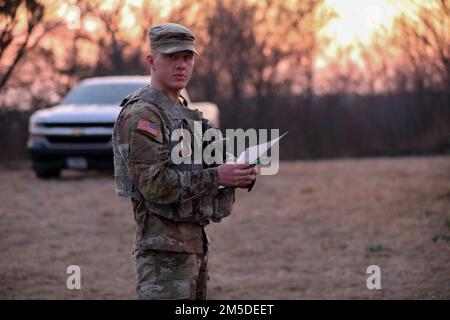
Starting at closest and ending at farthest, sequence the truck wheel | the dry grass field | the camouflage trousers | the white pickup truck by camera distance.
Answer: the camouflage trousers < the dry grass field < the white pickup truck < the truck wheel

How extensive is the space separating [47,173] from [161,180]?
30.6 feet

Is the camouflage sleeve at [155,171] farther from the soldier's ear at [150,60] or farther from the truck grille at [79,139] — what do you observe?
the truck grille at [79,139]

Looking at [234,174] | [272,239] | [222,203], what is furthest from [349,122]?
[234,174]

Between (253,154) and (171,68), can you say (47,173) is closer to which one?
(171,68)

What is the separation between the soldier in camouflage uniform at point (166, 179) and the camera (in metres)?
2.93

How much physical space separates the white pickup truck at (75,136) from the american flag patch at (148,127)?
8.15 meters

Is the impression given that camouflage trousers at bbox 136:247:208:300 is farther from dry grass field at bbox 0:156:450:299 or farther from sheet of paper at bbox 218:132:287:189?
dry grass field at bbox 0:156:450:299

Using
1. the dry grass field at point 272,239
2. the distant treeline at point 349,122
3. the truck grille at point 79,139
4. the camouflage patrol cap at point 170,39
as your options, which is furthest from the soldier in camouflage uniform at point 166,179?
the distant treeline at point 349,122

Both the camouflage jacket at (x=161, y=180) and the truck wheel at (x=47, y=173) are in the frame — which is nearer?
the camouflage jacket at (x=161, y=180)

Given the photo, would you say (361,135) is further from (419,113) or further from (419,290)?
(419,290)

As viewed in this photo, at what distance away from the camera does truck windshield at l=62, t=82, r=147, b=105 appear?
11969mm

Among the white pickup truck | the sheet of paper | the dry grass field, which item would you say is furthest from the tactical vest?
the white pickup truck

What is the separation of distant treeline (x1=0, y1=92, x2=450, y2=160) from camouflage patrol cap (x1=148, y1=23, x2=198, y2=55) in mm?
14483

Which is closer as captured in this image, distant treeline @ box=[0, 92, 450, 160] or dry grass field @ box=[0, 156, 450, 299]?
dry grass field @ box=[0, 156, 450, 299]
